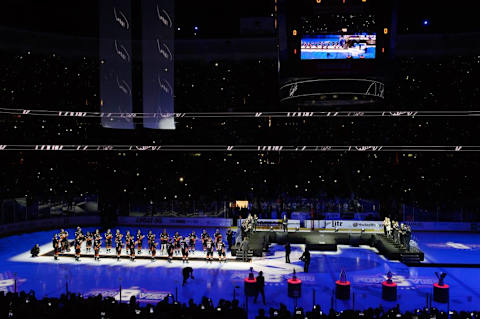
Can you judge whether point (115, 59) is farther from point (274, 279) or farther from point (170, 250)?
point (274, 279)

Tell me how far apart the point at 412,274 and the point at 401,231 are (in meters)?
3.18

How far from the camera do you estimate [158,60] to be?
19.3m

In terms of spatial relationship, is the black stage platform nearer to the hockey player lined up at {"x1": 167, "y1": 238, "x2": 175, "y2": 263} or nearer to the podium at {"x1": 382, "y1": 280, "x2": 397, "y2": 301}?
the hockey player lined up at {"x1": 167, "y1": 238, "x2": 175, "y2": 263}

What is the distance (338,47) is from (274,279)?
360 inches

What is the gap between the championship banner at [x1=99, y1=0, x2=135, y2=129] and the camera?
17.7m

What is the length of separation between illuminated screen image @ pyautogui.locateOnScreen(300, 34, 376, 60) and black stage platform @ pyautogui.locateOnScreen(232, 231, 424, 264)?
457 inches

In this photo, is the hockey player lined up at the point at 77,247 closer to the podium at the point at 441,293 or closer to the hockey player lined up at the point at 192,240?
the hockey player lined up at the point at 192,240

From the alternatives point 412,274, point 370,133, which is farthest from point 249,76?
point 412,274

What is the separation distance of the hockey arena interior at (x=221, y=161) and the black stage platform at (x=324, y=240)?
11 centimetres

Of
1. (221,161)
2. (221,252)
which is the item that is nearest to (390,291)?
(221,252)

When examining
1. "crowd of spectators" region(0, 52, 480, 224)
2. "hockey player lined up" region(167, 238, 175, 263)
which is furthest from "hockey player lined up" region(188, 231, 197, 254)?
"crowd of spectators" region(0, 52, 480, 224)

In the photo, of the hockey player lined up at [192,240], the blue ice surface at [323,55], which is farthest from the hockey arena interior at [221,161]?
the blue ice surface at [323,55]

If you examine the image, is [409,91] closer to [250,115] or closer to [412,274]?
[250,115]

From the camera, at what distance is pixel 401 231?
18.7 meters
